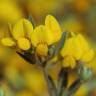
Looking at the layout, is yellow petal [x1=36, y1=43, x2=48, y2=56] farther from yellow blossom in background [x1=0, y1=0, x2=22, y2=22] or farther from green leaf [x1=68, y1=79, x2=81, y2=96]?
yellow blossom in background [x1=0, y1=0, x2=22, y2=22]

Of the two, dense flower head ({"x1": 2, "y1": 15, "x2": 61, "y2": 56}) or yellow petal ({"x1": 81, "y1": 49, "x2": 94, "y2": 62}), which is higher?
dense flower head ({"x1": 2, "y1": 15, "x2": 61, "y2": 56})

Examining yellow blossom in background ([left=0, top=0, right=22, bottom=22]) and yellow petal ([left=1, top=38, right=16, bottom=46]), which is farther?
yellow blossom in background ([left=0, top=0, right=22, bottom=22])

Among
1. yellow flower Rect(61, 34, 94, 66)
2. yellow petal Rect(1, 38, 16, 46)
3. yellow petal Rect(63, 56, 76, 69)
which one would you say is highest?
yellow petal Rect(1, 38, 16, 46)

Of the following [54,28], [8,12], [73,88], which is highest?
[8,12]

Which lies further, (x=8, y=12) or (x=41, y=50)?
(x=8, y=12)

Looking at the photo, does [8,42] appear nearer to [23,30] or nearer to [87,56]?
[23,30]

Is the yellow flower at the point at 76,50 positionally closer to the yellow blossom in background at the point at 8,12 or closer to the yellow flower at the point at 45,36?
the yellow flower at the point at 45,36

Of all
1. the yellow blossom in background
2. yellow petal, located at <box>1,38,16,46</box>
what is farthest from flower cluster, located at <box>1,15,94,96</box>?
the yellow blossom in background

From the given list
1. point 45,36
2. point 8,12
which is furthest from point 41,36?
point 8,12

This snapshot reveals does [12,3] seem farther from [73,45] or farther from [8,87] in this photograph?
[73,45]
